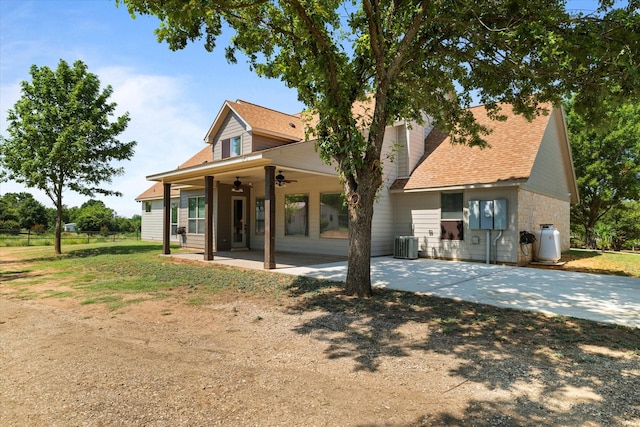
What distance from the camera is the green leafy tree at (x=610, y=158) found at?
2048 cm

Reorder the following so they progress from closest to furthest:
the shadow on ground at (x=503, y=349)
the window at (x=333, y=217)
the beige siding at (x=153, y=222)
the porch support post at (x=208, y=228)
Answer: the shadow on ground at (x=503, y=349) → the porch support post at (x=208, y=228) → the window at (x=333, y=217) → the beige siding at (x=153, y=222)

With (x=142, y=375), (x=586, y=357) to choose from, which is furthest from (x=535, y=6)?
(x=142, y=375)

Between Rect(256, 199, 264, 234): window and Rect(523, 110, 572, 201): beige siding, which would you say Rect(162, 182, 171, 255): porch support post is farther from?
Rect(523, 110, 572, 201): beige siding

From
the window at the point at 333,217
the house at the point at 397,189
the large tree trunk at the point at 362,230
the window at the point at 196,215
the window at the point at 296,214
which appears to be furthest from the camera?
the window at the point at 196,215

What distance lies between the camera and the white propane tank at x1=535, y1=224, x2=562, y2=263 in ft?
38.7

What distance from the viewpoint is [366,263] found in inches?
269

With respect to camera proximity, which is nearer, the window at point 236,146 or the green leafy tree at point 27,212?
the window at point 236,146

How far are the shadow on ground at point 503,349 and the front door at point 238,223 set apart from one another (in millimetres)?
10378

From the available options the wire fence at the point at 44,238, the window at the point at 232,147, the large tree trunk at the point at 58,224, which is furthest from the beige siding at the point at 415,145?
the wire fence at the point at 44,238

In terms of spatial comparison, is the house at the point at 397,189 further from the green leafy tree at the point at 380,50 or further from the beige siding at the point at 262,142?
the green leafy tree at the point at 380,50

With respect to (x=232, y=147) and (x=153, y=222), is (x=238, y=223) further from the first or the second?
(x=153, y=222)

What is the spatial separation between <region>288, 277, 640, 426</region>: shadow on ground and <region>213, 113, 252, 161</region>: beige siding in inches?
362

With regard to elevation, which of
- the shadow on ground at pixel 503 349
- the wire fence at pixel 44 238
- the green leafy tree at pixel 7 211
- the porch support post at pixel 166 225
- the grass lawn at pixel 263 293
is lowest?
the shadow on ground at pixel 503 349

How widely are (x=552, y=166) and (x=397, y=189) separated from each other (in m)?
6.38
